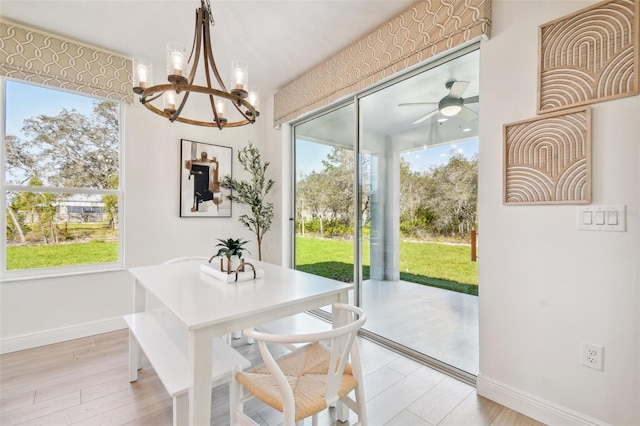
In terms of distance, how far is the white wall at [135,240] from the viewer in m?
2.47

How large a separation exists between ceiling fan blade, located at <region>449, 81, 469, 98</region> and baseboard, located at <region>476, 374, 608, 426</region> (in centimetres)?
192

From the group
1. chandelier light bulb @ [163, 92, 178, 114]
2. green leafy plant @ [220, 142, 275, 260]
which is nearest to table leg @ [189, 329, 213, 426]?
chandelier light bulb @ [163, 92, 178, 114]

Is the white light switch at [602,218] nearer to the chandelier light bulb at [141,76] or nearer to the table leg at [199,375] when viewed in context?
the table leg at [199,375]

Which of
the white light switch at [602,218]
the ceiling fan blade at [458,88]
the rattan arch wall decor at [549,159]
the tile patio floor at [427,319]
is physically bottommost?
the tile patio floor at [427,319]

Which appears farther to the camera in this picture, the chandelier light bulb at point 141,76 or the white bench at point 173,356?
the chandelier light bulb at point 141,76

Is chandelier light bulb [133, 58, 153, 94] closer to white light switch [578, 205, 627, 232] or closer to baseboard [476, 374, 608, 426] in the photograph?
white light switch [578, 205, 627, 232]

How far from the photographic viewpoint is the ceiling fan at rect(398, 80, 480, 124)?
6.62 ft

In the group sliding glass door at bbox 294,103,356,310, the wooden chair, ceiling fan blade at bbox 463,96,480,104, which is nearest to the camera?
the wooden chair

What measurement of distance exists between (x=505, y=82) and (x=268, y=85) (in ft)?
8.64

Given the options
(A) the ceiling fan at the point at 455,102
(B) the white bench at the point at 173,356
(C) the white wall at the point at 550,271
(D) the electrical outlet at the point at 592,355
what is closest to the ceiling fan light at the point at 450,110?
(A) the ceiling fan at the point at 455,102

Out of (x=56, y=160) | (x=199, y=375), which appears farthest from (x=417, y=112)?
(x=56, y=160)

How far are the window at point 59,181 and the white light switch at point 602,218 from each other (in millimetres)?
3690

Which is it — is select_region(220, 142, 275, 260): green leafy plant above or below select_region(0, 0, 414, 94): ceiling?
below

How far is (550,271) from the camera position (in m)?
1.58
